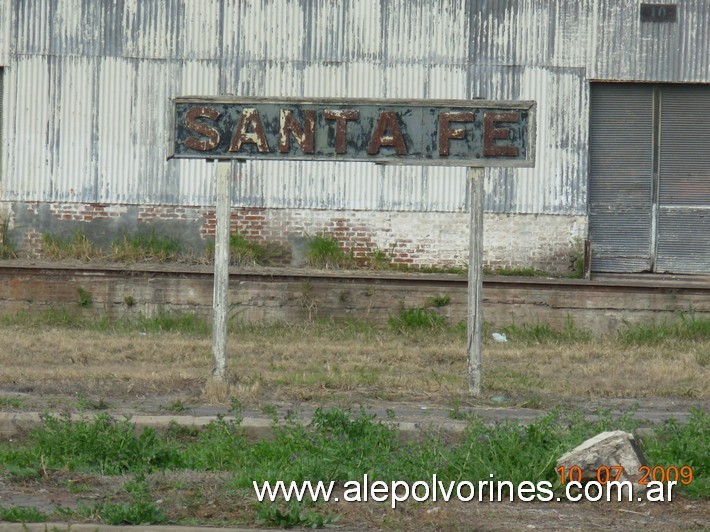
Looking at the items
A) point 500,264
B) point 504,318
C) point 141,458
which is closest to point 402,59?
point 500,264

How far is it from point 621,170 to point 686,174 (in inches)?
42.0

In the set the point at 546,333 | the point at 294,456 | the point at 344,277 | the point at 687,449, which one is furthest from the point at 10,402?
the point at 546,333

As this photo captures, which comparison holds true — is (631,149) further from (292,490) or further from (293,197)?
(292,490)

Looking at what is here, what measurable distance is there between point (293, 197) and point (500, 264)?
350cm

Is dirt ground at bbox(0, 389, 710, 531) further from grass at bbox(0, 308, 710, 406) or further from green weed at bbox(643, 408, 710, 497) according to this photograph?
grass at bbox(0, 308, 710, 406)

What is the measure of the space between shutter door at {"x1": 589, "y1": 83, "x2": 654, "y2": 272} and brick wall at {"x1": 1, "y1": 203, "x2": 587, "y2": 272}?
64 centimetres

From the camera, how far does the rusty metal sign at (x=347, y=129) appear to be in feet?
34.0

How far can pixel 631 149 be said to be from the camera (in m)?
17.8

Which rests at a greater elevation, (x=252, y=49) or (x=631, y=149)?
(x=252, y=49)

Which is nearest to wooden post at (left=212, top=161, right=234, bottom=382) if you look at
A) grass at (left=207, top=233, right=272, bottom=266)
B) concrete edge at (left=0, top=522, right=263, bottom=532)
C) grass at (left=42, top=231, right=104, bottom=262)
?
concrete edge at (left=0, top=522, right=263, bottom=532)

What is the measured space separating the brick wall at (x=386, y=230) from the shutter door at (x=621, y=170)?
637 millimetres

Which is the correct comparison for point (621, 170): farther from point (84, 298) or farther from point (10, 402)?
point (10, 402)

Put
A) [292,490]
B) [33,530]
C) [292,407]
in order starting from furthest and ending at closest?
[292,407] < [292,490] < [33,530]

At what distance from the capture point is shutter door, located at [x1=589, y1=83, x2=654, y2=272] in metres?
17.8
